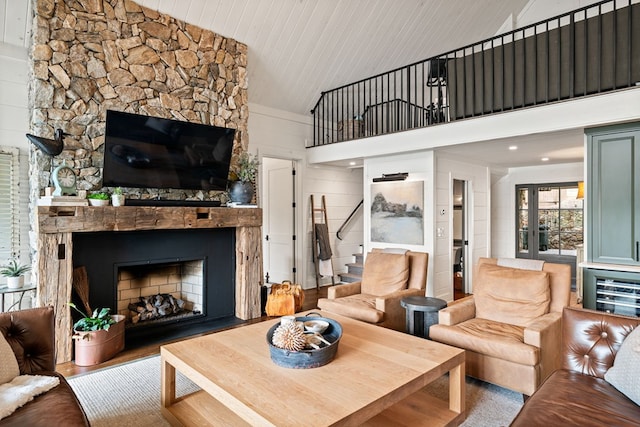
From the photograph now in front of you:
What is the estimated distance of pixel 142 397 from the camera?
2.77 meters

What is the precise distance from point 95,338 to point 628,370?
3.93 metres

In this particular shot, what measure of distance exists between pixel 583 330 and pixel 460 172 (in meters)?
4.18

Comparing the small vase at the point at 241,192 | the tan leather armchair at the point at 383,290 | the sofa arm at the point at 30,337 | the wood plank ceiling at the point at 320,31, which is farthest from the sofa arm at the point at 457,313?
the wood plank ceiling at the point at 320,31

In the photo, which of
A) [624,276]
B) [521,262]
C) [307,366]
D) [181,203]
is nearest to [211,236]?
[181,203]

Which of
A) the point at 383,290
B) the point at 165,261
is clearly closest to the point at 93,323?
the point at 165,261

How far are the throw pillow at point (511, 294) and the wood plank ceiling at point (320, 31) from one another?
400 cm

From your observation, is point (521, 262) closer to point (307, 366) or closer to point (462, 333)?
point (462, 333)

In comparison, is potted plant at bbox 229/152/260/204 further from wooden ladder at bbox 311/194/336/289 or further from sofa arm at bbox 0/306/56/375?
sofa arm at bbox 0/306/56/375

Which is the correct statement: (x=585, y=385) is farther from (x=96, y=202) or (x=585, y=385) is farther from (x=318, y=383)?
(x=96, y=202)

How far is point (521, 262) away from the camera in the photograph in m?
3.44

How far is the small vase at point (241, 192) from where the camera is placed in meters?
4.77

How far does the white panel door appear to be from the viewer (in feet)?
22.3

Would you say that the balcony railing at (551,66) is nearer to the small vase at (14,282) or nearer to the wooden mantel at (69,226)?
the wooden mantel at (69,226)

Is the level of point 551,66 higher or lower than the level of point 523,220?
higher
